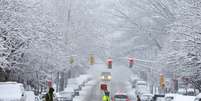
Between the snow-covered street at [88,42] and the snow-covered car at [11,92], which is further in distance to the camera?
the snow-covered street at [88,42]

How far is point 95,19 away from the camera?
89.2 m

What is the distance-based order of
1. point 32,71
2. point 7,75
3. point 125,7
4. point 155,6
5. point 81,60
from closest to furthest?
point 7,75 < point 32,71 < point 155,6 < point 125,7 < point 81,60

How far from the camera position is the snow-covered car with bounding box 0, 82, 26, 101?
104ft

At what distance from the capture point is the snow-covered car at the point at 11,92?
31677mm

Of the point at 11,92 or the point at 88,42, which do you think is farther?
the point at 88,42

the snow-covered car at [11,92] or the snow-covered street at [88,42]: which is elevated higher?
the snow-covered street at [88,42]

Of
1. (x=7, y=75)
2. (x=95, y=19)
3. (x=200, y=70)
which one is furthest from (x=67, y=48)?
(x=200, y=70)

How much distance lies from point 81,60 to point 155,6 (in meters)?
22.7

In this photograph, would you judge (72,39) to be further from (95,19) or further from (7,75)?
(7,75)

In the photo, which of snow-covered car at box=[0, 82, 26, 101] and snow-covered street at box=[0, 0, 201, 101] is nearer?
snow-covered car at box=[0, 82, 26, 101]

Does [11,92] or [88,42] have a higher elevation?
[88,42]

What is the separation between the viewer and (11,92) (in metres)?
32.3

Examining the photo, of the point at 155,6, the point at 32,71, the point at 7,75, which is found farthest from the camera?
the point at 155,6

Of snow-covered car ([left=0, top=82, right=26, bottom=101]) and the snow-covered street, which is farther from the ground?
the snow-covered street
